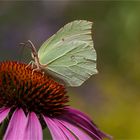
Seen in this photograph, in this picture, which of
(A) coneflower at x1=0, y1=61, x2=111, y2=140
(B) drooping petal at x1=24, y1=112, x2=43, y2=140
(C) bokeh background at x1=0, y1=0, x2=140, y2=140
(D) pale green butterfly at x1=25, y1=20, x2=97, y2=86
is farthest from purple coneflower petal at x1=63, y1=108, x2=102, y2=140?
(C) bokeh background at x1=0, y1=0, x2=140, y2=140

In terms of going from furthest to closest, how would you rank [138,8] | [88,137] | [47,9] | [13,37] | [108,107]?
[47,9] < [13,37] < [138,8] < [108,107] < [88,137]

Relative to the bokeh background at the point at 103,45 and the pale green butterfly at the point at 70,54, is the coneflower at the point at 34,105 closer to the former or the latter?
the pale green butterfly at the point at 70,54

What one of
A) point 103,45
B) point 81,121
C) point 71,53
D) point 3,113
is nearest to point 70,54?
point 71,53

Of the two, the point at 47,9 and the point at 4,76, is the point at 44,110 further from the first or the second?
the point at 47,9

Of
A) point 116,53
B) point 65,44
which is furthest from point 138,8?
point 65,44

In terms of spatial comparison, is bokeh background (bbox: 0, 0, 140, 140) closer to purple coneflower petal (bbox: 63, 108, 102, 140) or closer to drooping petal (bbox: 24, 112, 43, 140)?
purple coneflower petal (bbox: 63, 108, 102, 140)

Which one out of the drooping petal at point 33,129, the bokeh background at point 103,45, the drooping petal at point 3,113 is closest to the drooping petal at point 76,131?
the drooping petal at point 33,129

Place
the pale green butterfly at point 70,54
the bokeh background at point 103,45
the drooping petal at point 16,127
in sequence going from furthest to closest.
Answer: the bokeh background at point 103,45 → the pale green butterfly at point 70,54 → the drooping petal at point 16,127
